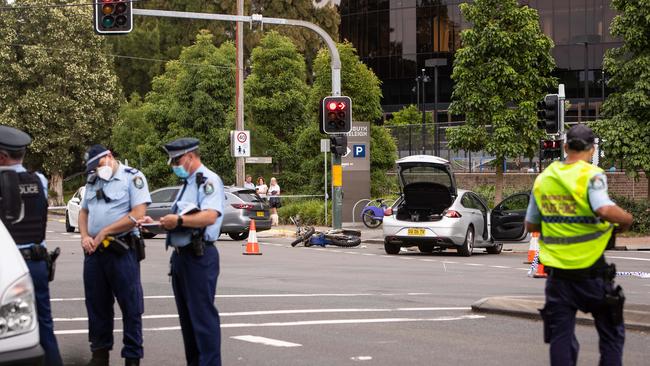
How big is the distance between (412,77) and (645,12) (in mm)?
39329

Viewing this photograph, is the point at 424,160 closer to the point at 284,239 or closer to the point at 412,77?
the point at 284,239

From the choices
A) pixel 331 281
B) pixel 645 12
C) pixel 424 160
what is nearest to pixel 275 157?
pixel 645 12

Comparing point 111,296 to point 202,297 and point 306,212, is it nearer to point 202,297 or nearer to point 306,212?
point 202,297

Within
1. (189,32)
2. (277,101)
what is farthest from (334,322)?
(189,32)

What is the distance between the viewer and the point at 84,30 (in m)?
62.8

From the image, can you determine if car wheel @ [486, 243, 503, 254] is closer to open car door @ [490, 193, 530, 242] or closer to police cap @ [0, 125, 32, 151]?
open car door @ [490, 193, 530, 242]

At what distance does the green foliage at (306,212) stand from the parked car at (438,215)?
37.9 feet

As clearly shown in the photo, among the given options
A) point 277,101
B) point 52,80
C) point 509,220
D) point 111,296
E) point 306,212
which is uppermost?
point 52,80

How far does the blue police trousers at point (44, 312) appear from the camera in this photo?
7906mm

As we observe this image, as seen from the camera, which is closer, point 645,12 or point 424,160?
point 424,160

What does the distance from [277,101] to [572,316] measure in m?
39.6

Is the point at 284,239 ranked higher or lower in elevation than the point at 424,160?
lower

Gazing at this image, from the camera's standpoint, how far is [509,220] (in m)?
24.9

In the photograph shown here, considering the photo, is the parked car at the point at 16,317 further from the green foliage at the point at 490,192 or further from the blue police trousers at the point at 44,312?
the green foliage at the point at 490,192
